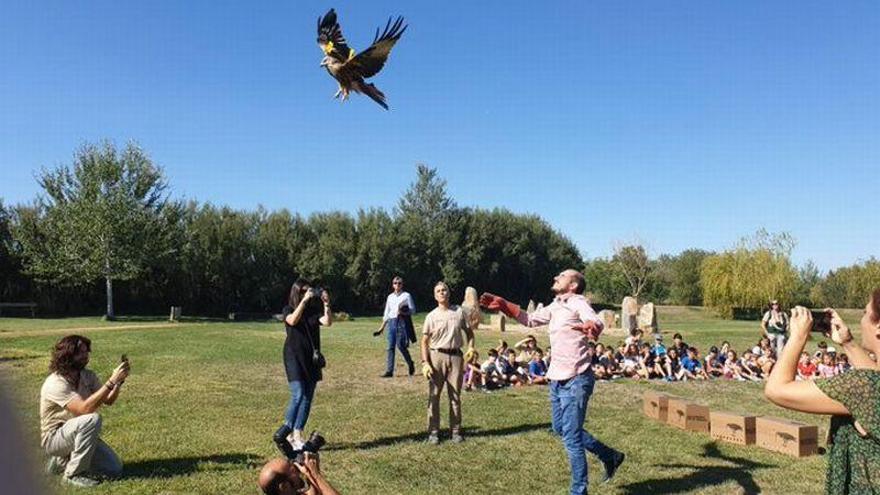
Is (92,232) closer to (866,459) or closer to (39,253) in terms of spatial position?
(39,253)

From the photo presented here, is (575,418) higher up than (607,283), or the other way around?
(607,283)

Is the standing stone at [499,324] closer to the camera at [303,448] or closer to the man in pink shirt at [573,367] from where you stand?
the man in pink shirt at [573,367]

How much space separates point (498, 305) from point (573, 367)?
1132mm

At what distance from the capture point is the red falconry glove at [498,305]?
708 centimetres

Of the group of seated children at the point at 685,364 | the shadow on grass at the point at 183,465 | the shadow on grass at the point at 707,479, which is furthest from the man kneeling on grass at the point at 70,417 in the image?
the group of seated children at the point at 685,364

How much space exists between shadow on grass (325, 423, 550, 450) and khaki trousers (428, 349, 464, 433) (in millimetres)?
410

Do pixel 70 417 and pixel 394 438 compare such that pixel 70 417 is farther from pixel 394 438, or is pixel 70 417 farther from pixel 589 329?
pixel 589 329

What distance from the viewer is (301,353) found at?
776 centimetres

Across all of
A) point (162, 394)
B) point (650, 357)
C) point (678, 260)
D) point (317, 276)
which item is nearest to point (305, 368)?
point (162, 394)

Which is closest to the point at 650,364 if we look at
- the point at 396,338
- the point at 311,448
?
the point at 396,338

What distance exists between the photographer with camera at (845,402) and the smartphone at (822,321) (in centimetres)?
39

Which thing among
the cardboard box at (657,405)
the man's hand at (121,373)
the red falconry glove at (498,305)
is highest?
the red falconry glove at (498,305)

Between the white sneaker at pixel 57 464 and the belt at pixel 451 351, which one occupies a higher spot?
the belt at pixel 451 351

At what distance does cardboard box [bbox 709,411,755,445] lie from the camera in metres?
8.72
